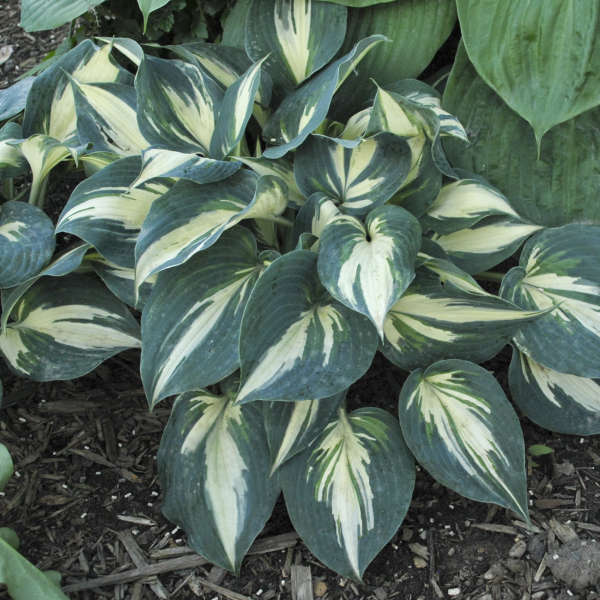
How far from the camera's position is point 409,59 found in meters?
1.78

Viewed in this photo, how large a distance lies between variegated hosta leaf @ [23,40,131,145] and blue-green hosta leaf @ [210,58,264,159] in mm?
349

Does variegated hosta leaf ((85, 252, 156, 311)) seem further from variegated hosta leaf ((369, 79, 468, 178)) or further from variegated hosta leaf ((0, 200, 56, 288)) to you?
variegated hosta leaf ((369, 79, 468, 178))

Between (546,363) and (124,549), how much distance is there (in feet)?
2.82

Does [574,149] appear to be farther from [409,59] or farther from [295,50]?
[295,50]

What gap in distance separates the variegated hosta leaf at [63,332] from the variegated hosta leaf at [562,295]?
2.51ft

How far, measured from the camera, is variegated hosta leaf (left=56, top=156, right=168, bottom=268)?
4.64ft

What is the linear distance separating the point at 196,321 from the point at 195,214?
20 centimetres

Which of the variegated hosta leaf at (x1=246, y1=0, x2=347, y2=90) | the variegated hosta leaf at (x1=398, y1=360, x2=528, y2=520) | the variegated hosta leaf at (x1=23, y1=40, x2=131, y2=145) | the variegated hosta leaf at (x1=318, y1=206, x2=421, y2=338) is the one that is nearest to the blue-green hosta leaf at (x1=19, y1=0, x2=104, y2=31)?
the variegated hosta leaf at (x1=23, y1=40, x2=131, y2=145)

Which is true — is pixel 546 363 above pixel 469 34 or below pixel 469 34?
below

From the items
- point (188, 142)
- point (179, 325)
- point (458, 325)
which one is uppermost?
point (188, 142)

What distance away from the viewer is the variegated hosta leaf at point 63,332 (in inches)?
60.4

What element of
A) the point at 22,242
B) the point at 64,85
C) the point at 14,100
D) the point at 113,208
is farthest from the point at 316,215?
the point at 14,100

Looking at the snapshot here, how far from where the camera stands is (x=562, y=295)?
1450 mm

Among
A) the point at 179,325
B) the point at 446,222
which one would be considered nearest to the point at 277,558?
the point at 179,325
